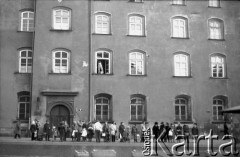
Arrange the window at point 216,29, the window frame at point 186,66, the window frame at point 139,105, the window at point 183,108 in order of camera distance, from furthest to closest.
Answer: the window at point 216,29 < the window frame at point 186,66 < the window at point 183,108 < the window frame at point 139,105

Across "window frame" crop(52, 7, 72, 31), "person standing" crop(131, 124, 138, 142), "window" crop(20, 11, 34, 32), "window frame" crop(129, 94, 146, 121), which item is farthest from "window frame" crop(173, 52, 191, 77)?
"window" crop(20, 11, 34, 32)

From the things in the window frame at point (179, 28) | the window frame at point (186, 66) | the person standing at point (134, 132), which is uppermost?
the window frame at point (179, 28)

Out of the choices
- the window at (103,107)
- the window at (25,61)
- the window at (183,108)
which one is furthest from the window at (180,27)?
the window at (25,61)

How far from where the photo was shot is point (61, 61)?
97.7 feet

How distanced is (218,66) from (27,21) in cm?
1619

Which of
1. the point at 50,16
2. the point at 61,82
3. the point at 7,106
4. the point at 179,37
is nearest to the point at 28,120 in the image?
the point at 7,106

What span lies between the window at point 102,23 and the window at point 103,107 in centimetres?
527

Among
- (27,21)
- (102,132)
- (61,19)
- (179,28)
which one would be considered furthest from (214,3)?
(27,21)

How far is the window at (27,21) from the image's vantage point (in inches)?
1204

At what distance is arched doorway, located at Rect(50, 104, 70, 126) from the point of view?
95.9ft

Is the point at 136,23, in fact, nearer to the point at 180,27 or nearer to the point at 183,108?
the point at 180,27

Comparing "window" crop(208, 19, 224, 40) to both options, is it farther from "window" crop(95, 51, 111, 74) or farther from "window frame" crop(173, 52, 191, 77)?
"window" crop(95, 51, 111, 74)

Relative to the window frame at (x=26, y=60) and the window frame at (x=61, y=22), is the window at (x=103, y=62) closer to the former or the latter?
the window frame at (x=61, y=22)

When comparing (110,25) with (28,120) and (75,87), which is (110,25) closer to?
(75,87)
